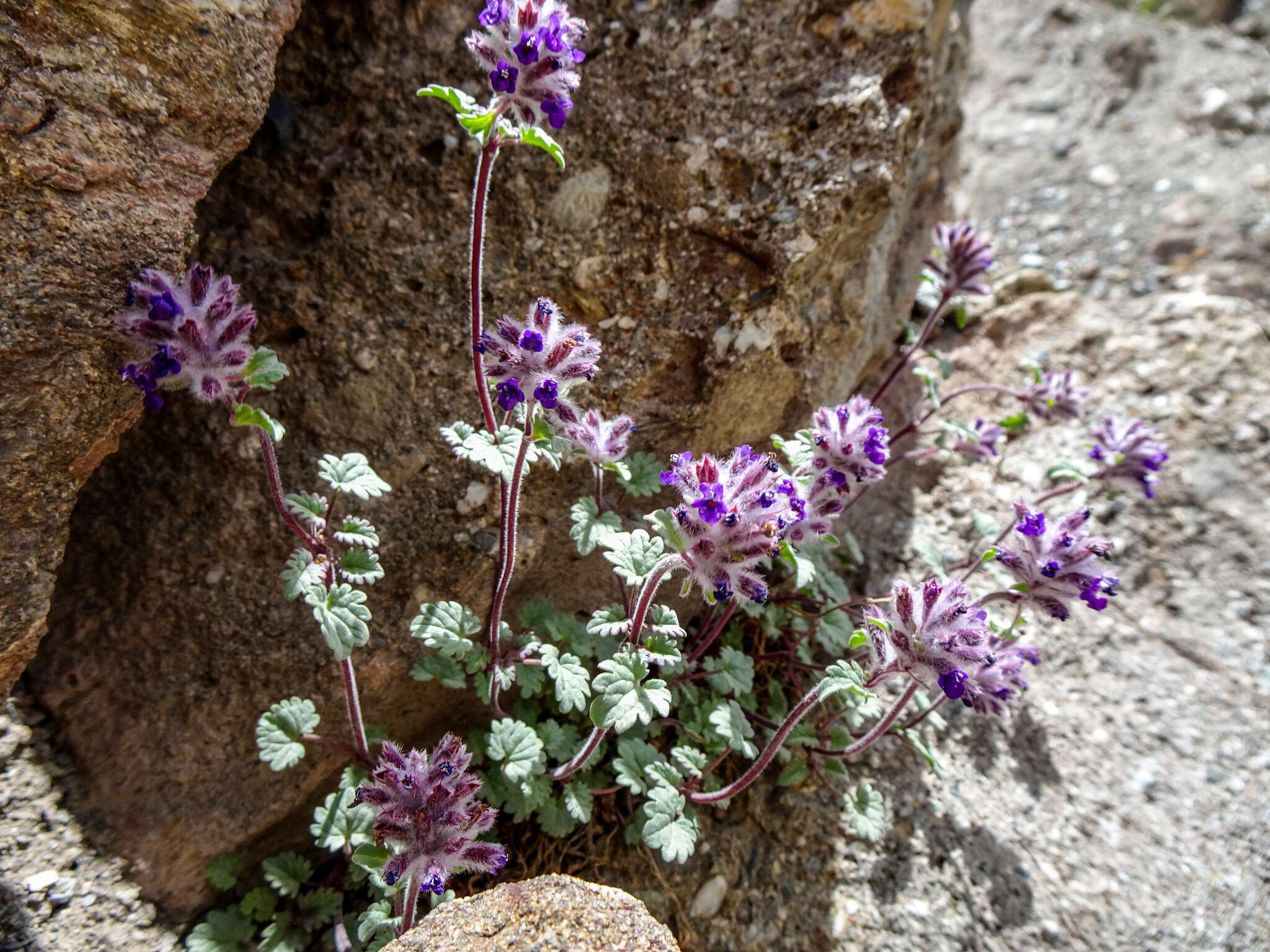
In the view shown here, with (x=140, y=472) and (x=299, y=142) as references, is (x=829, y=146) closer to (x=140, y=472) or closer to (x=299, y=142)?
(x=299, y=142)

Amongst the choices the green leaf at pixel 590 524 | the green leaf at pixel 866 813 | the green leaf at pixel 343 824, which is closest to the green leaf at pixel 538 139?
the green leaf at pixel 590 524

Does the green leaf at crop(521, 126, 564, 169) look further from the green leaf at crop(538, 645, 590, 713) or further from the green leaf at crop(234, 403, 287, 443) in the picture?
the green leaf at crop(538, 645, 590, 713)

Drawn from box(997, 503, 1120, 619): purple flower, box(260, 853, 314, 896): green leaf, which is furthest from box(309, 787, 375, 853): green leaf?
box(997, 503, 1120, 619): purple flower

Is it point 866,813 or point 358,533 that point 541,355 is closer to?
point 358,533

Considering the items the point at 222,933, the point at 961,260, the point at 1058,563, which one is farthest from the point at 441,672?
the point at 961,260

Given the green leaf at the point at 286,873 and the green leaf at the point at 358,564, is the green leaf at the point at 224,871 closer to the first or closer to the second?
the green leaf at the point at 286,873
